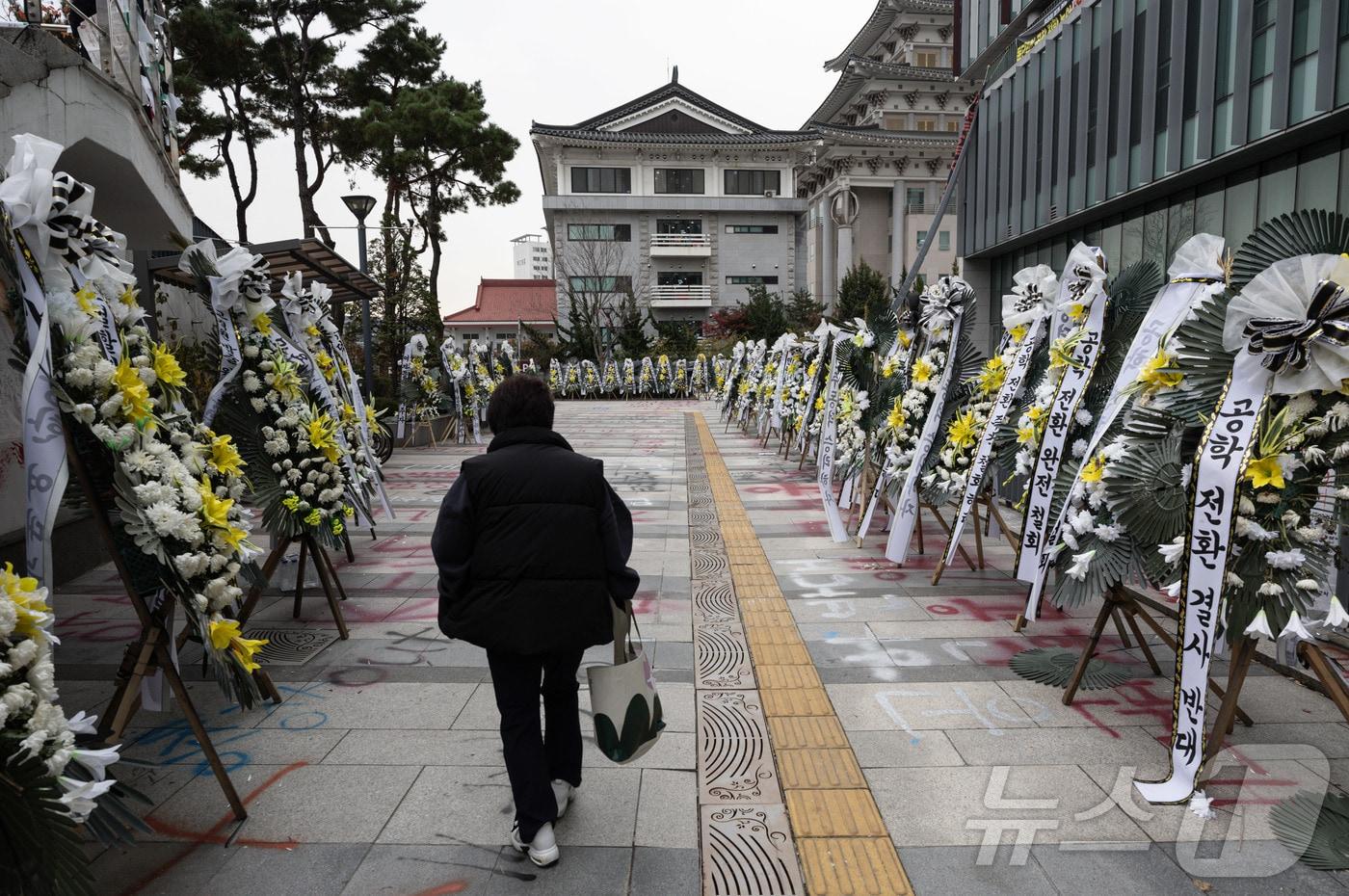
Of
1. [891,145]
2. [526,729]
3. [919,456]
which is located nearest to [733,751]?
[526,729]

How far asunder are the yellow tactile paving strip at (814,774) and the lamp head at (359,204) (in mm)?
11249

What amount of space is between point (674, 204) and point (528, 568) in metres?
45.1

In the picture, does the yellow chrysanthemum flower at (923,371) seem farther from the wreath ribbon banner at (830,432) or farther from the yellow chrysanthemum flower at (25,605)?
the yellow chrysanthemum flower at (25,605)

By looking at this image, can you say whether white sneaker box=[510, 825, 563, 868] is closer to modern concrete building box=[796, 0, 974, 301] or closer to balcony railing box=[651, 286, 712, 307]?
modern concrete building box=[796, 0, 974, 301]

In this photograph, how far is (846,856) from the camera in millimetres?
2949

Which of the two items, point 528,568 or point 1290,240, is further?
point 1290,240

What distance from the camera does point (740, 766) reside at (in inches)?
142

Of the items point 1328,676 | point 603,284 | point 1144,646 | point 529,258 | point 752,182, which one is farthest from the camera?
point 529,258

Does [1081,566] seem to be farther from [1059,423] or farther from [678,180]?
[678,180]

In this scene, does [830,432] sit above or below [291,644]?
above

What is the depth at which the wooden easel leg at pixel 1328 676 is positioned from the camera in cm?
303

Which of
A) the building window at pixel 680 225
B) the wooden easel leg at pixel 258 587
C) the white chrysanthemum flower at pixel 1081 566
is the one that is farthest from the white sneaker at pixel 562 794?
the building window at pixel 680 225

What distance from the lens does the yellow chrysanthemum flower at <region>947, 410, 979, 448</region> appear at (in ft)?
20.7

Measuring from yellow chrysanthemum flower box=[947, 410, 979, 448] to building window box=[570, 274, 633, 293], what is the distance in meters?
39.1
